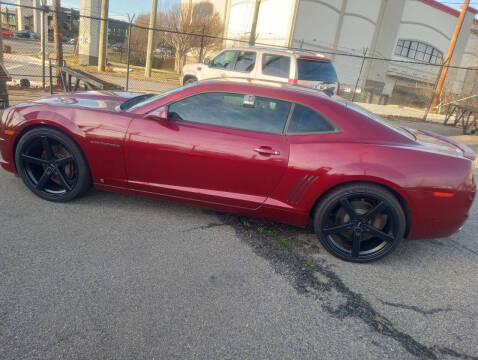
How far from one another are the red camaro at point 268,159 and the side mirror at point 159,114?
11 mm

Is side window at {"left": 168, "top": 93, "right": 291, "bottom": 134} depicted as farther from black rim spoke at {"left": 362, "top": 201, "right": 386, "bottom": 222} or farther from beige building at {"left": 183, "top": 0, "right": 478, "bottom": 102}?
beige building at {"left": 183, "top": 0, "right": 478, "bottom": 102}

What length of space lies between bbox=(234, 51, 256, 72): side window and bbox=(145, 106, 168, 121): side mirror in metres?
6.13

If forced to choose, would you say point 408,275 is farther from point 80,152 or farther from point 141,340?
point 80,152

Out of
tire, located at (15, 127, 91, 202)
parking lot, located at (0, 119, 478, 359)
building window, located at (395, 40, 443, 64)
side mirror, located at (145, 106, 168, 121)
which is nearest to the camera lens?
parking lot, located at (0, 119, 478, 359)

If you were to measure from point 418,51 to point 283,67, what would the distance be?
31503 mm

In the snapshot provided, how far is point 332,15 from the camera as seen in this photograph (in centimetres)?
2588

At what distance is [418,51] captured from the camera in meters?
33.3

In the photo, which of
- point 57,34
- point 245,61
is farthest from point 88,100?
point 57,34

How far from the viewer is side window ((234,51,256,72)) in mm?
8883

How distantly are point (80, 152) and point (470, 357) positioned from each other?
11.8ft

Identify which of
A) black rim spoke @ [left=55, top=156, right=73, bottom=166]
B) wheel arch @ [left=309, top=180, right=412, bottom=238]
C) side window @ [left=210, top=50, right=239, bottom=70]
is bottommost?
black rim spoke @ [left=55, top=156, right=73, bottom=166]

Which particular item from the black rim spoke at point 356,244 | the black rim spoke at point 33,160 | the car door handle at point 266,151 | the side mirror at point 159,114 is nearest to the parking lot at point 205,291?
the black rim spoke at point 356,244

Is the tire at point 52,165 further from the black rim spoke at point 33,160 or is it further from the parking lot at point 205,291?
the parking lot at point 205,291

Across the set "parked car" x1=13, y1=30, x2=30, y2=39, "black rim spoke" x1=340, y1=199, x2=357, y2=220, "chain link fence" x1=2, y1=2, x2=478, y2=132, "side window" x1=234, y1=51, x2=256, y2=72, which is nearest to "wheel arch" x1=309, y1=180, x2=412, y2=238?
"black rim spoke" x1=340, y1=199, x2=357, y2=220
